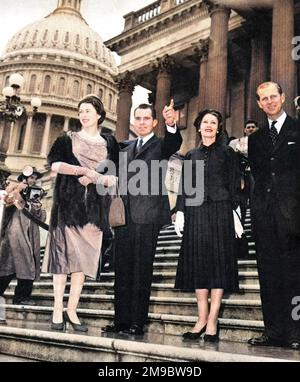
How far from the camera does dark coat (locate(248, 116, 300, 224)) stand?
3.73m

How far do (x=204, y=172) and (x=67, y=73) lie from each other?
199ft

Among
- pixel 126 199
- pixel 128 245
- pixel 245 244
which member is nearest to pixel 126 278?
pixel 128 245

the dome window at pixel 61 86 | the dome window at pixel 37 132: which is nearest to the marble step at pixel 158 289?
the dome window at pixel 37 132

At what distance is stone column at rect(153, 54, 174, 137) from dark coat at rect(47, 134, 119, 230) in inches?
569

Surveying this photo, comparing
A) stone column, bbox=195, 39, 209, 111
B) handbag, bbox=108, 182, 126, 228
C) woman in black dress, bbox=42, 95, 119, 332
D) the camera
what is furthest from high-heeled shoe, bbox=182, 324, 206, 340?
stone column, bbox=195, 39, 209, 111

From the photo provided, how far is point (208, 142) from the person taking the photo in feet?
14.0

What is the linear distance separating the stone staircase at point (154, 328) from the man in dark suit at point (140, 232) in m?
0.27

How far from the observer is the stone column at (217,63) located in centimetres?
1475

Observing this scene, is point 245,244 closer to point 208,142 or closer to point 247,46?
point 208,142

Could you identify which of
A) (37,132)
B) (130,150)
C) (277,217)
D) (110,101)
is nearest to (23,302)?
(130,150)

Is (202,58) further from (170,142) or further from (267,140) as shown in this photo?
(267,140)

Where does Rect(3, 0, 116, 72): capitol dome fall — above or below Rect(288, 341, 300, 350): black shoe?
above

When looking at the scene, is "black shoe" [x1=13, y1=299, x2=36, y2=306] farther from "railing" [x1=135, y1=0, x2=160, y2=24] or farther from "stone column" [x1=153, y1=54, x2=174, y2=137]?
"railing" [x1=135, y1=0, x2=160, y2=24]

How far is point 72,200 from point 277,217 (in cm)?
180
